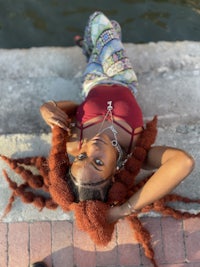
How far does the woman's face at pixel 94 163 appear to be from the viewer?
2525 mm

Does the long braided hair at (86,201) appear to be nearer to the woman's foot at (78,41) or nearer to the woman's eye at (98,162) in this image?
the woman's eye at (98,162)

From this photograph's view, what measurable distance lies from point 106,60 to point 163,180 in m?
1.24

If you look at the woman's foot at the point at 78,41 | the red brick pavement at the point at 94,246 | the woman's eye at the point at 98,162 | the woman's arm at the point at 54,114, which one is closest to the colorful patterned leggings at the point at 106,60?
the woman's foot at the point at 78,41

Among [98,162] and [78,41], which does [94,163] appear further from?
[78,41]

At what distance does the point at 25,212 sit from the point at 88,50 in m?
1.50

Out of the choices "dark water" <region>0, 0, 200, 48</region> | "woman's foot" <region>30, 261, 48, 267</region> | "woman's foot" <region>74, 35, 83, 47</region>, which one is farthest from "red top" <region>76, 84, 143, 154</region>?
"dark water" <region>0, 0, 200, 48</region>

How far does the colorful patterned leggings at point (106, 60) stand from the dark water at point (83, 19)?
79cm

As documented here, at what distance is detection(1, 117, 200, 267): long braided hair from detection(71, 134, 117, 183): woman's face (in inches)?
4.6

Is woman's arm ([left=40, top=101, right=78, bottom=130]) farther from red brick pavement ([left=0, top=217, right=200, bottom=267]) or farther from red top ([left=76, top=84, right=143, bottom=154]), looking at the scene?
red brick pavement ([left=0, top=217, right=200, bottom=267])

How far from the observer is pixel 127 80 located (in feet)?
11.0

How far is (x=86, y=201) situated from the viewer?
8.26 ft

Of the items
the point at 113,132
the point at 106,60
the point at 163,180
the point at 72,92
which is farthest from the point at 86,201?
the point at 72,92

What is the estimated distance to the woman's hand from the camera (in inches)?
113

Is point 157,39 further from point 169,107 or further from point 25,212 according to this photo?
point 25,212
